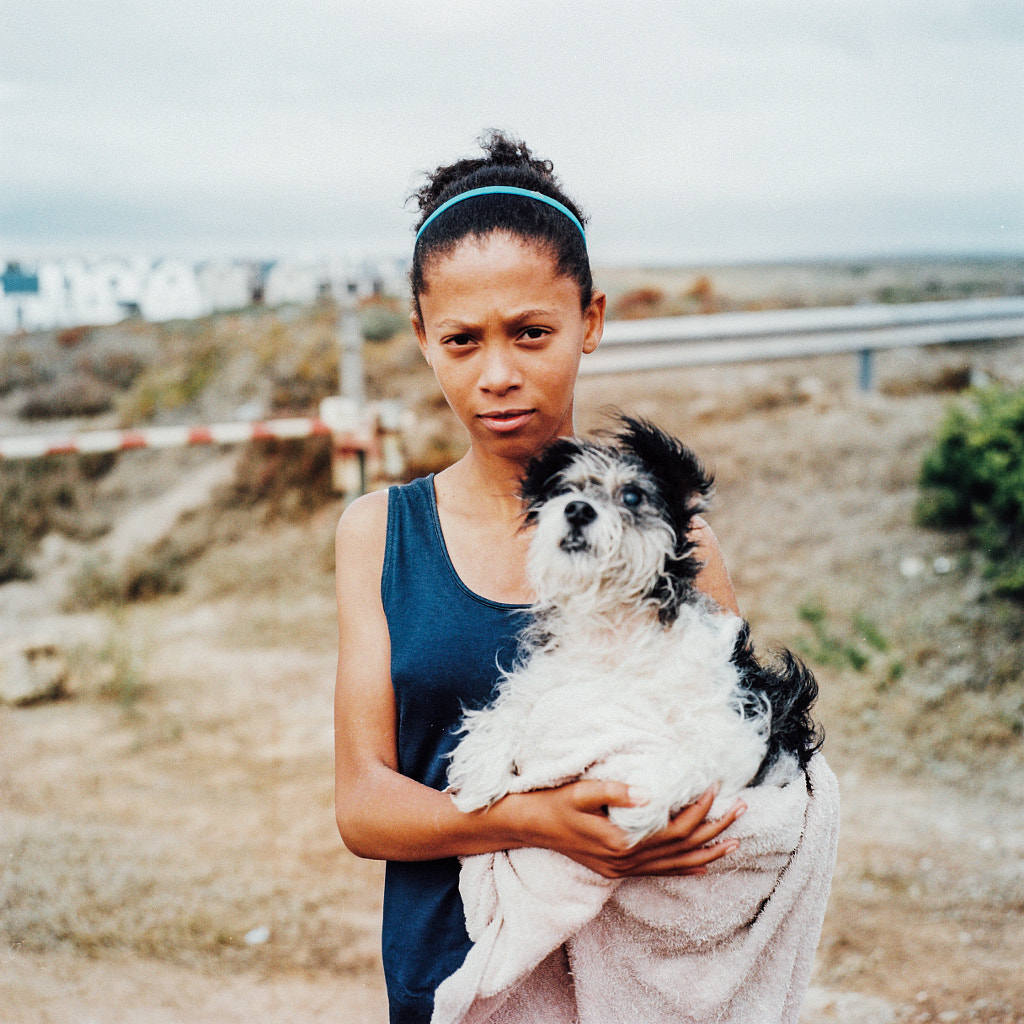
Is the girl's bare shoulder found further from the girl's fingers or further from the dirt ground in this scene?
the dirt ground

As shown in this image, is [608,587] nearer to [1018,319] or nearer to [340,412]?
[340,412]

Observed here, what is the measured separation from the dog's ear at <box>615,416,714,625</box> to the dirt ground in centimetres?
82

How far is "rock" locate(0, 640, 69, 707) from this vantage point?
7.96 meters

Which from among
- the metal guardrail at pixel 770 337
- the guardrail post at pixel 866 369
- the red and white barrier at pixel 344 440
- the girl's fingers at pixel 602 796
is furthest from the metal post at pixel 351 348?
the girl's fingers at pixel 602 796

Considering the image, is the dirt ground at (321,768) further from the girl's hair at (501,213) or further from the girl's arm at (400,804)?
the girl's arm at (400,804)

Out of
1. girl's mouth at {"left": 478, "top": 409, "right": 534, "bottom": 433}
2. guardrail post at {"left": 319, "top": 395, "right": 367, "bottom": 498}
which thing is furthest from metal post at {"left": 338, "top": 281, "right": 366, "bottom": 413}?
girl's mouth at {"left": 478, "top": 409, "right": 534, "bottom": 433}

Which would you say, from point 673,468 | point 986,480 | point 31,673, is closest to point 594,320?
point 673,468

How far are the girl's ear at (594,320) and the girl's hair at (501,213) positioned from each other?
0.03m

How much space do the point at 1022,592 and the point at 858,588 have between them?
1.29 m

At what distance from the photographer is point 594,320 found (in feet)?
7.22

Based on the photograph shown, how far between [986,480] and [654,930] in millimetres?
7346

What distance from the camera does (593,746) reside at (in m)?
1.76

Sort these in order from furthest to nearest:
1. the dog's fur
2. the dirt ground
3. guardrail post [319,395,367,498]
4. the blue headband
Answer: guardrail post [319,395,367,498] → the dirt ground → the blue headband → the dog's fur

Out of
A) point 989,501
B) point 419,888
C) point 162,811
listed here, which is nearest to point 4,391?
point 162,811
